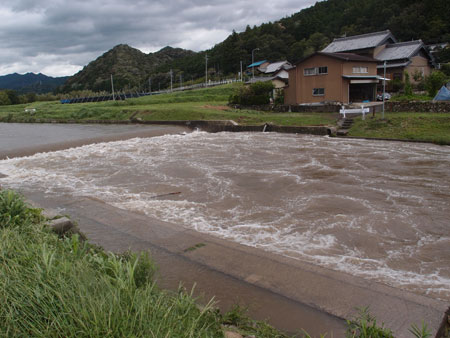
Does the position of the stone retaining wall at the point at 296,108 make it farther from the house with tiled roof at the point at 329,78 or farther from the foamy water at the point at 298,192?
the foamy water at the point at 298,192

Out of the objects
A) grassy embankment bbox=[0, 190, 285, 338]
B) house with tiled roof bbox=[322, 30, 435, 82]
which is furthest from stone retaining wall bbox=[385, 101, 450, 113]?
grassy embankment bbox=[0, 190, 285, 338]

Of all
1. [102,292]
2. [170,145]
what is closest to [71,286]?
[102,292]

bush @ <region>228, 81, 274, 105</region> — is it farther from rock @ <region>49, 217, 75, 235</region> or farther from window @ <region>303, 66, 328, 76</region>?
rock @ <region>49, 217, 75, 235</region>

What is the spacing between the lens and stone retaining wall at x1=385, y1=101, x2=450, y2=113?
2088 centimetres

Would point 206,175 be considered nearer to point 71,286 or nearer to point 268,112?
point 71,286

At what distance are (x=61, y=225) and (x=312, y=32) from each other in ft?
256

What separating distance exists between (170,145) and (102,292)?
17.0 meters

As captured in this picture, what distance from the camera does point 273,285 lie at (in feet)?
14.1

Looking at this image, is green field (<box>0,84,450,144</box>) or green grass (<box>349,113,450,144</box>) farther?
green field (<box>0,84,450,144</box>)

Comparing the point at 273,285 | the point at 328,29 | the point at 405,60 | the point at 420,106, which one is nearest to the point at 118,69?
the point at 328,29

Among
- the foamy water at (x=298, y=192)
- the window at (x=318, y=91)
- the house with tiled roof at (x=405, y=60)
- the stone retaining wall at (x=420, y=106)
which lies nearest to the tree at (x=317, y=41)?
the house with tiled roof at (x=405, y=60)

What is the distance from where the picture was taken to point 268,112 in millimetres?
29297

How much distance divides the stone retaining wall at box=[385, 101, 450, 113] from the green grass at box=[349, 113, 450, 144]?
1.06 metres

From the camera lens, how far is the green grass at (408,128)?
17.2 meters
